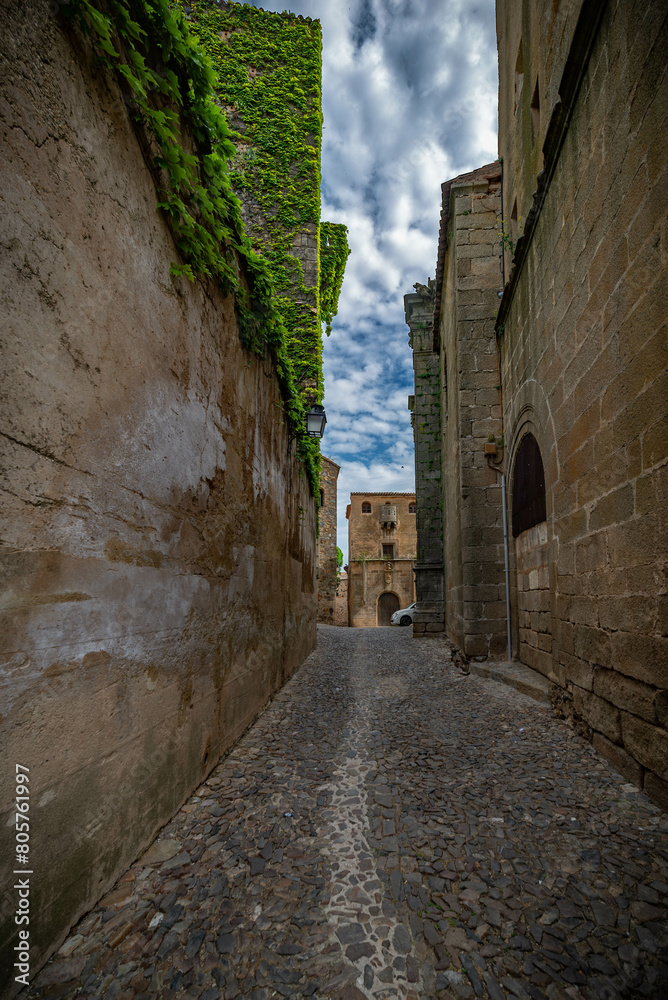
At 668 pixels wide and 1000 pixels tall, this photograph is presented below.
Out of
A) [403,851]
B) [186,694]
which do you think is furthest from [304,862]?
[186,694]

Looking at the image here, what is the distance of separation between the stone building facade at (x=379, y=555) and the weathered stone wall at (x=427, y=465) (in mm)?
16729

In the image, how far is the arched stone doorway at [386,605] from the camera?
99.1ft

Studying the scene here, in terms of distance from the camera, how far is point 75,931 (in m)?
1.55

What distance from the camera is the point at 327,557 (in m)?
20.4

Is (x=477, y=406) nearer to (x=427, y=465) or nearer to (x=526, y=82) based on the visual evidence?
(x=526, y=82)

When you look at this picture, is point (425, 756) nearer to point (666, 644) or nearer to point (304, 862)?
point (304, 862)

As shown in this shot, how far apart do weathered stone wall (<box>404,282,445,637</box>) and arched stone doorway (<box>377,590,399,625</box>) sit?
59.9 ft

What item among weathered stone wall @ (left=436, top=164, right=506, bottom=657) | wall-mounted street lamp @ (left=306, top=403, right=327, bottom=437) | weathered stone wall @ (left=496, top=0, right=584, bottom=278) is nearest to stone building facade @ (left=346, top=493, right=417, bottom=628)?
weathered stone wall @ (left=436, top=164, right=506, bottom=657)

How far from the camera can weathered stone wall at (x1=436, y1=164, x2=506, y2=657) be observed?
21.8 ft

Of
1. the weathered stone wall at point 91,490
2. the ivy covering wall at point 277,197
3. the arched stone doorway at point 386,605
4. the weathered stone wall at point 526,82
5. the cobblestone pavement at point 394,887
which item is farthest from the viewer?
the arched stone doorway at point 386,605

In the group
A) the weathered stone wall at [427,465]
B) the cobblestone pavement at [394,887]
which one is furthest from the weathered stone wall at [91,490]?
the weathered stone wall at [427,465]

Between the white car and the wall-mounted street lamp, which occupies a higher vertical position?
the wall-mounted street lamp

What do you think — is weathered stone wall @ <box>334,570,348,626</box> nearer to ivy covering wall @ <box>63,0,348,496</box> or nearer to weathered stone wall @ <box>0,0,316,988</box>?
ivy covering wall @ <box>63,0,348,496</box>

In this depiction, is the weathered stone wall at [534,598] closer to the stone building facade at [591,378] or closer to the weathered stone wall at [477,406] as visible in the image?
the stone building facade at [591,378]
